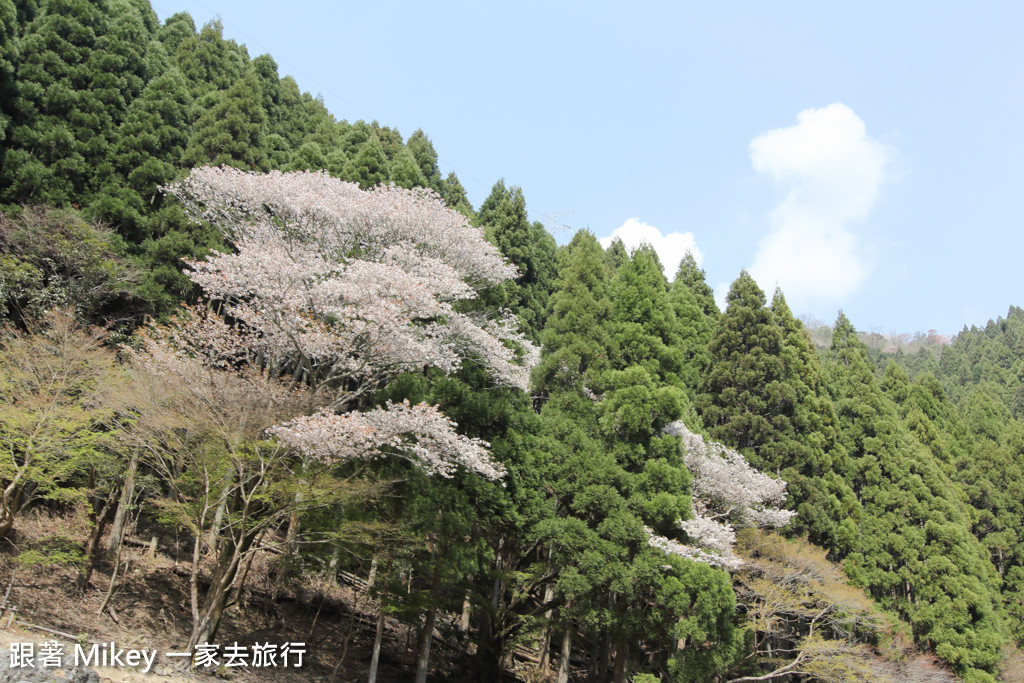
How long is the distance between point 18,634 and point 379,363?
6078 millimetres

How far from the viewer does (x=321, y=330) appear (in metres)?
11.4

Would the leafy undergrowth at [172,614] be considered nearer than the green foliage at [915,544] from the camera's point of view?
Yes

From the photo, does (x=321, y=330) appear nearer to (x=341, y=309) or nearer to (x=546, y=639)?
(x=341, y=309)

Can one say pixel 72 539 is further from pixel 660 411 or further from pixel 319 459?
pixel 660 411

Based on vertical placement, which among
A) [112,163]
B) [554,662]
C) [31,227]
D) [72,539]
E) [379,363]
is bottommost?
[554,662]

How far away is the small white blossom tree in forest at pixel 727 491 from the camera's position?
14.2 meters

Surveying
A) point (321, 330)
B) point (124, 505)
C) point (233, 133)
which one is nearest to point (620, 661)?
point (321, 330)

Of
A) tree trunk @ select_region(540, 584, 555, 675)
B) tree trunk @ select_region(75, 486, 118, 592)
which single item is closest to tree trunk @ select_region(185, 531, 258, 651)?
tree trunk @ select_region(75, 486, 118, 592)

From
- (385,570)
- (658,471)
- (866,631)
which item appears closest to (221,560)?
(385,570)

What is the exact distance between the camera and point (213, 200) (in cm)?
1450

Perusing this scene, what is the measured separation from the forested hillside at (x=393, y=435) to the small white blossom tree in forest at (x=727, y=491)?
0.08m

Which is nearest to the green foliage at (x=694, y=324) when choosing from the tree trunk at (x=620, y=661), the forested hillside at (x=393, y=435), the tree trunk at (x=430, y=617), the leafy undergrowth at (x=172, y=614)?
the forested hillside at (x=393, y=435)

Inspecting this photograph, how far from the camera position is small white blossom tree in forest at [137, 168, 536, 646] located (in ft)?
30.6

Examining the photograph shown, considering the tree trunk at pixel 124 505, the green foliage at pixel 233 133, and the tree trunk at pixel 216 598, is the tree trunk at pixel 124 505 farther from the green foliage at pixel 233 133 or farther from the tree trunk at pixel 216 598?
the green foliage at pixel 233 133
